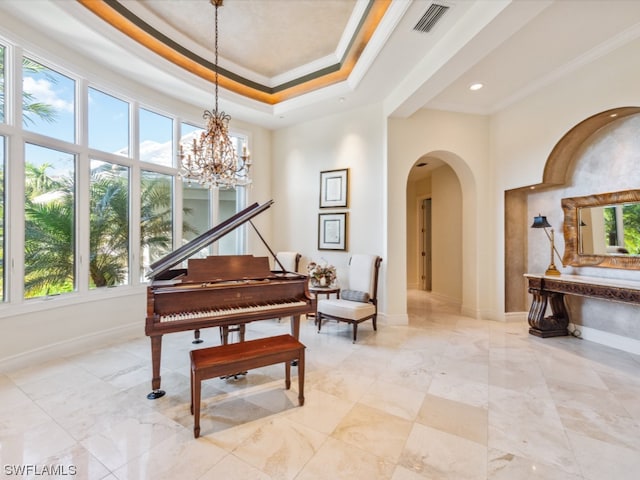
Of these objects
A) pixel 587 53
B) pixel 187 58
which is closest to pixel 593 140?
pixel 587 53

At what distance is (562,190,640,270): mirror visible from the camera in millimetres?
3559

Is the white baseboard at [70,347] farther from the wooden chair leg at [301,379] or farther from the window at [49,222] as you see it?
the wooden chair leg at [301,379]

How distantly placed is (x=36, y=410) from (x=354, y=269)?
3801 millimetres

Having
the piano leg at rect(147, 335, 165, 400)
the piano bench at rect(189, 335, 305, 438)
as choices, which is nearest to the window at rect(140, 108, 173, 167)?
the piano leg at rect(147, 335, 165, 400)

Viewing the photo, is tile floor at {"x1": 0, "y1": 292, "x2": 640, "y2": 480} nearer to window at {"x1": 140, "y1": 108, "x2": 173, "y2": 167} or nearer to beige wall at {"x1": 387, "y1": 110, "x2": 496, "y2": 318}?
beige wall at {"x1": 387, "y1": 110, "x2": 496, "y2": 318}

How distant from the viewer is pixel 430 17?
2.83 meters

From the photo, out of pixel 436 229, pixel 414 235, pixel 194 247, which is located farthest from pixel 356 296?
pixel 414 235

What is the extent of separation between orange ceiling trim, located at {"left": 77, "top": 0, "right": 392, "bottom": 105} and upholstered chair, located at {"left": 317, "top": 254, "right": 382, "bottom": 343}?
2.87 meters

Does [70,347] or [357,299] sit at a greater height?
[357,299]

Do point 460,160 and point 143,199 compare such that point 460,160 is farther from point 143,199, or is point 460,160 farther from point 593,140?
point 143,199

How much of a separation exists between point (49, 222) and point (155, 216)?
131cm

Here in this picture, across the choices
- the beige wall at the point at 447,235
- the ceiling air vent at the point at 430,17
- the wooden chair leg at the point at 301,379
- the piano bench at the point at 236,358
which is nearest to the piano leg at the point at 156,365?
the piano bench at the point at 236,358

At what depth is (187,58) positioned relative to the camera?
13.5 ft

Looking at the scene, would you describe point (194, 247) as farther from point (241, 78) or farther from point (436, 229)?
point (436, 229)
